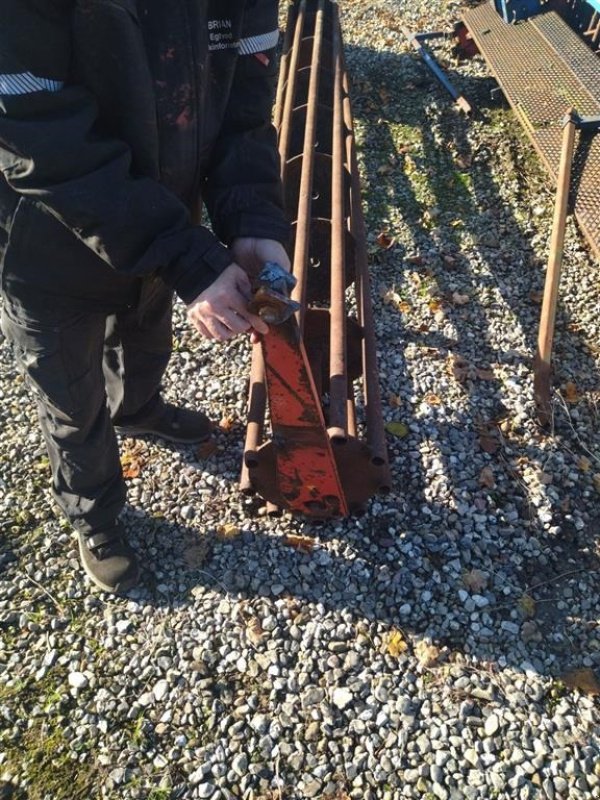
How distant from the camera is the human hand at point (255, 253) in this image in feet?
7.75

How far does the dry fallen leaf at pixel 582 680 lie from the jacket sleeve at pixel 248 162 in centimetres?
222

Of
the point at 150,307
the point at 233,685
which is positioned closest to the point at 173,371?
the point at 150,307

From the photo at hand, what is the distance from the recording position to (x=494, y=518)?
11.2 ft

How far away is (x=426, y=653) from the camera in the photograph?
2.93 m

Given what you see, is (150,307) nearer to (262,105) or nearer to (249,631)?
(262,105)

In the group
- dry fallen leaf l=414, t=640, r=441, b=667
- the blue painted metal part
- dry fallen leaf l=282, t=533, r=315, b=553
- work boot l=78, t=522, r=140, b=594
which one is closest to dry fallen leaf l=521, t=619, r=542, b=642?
dry fallen leaf l=414, t=640, r=441, b=667

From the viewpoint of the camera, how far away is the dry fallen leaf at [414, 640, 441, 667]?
291 centimetres

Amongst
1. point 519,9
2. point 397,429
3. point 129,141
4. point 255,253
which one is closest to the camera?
point 129,141

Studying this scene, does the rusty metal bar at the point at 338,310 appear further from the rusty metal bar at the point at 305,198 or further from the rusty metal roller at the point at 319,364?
the rusty metal bar at the point at 305,198

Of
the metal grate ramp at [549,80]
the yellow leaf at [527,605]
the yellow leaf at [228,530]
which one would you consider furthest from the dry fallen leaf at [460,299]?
the yellow leaf at [228,530]

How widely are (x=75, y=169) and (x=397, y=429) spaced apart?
248 cm

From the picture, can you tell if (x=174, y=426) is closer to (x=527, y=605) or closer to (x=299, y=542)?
(x=299, y=542)

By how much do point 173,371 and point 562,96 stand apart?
14.5ft

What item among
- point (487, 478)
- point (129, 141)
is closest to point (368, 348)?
point (487, 478)
